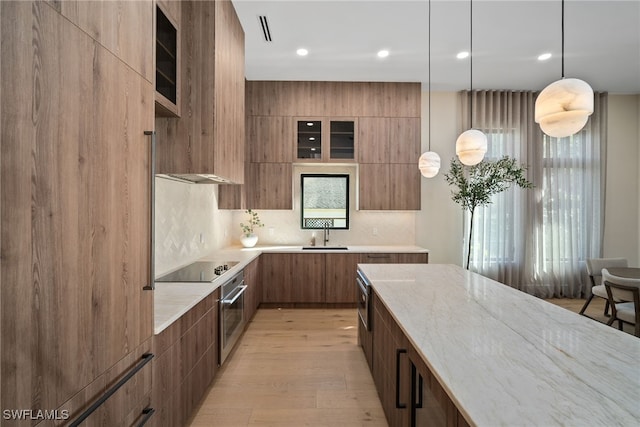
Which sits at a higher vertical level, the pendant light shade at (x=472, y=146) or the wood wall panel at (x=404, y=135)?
the wood wall panel at (x=404, y=135)

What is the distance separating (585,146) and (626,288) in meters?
3.13

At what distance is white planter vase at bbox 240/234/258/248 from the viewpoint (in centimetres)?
469

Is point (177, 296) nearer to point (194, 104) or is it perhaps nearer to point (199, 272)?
point (199, 272)

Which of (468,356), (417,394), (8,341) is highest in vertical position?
(8,341)

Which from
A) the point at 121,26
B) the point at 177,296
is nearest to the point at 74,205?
the point at 121,26

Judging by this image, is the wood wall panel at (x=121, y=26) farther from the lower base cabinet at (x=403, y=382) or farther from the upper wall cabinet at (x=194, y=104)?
the lower base cabinet at (x=403, y=382)

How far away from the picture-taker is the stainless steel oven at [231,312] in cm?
263

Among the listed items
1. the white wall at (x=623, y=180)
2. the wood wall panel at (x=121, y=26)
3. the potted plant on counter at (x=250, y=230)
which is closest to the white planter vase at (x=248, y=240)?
the potted plant on counter at (x=250, y=230)

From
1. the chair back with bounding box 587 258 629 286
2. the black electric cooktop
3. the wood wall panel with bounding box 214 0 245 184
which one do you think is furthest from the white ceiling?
the chair back with bounding box 587 258 629 286

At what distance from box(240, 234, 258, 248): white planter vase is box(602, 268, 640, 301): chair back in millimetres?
4123

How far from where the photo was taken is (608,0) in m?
2.87

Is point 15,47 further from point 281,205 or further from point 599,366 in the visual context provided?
point 281,205

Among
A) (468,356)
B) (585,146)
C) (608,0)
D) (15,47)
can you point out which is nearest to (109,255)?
(15,47)

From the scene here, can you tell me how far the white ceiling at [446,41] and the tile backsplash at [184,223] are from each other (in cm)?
180
